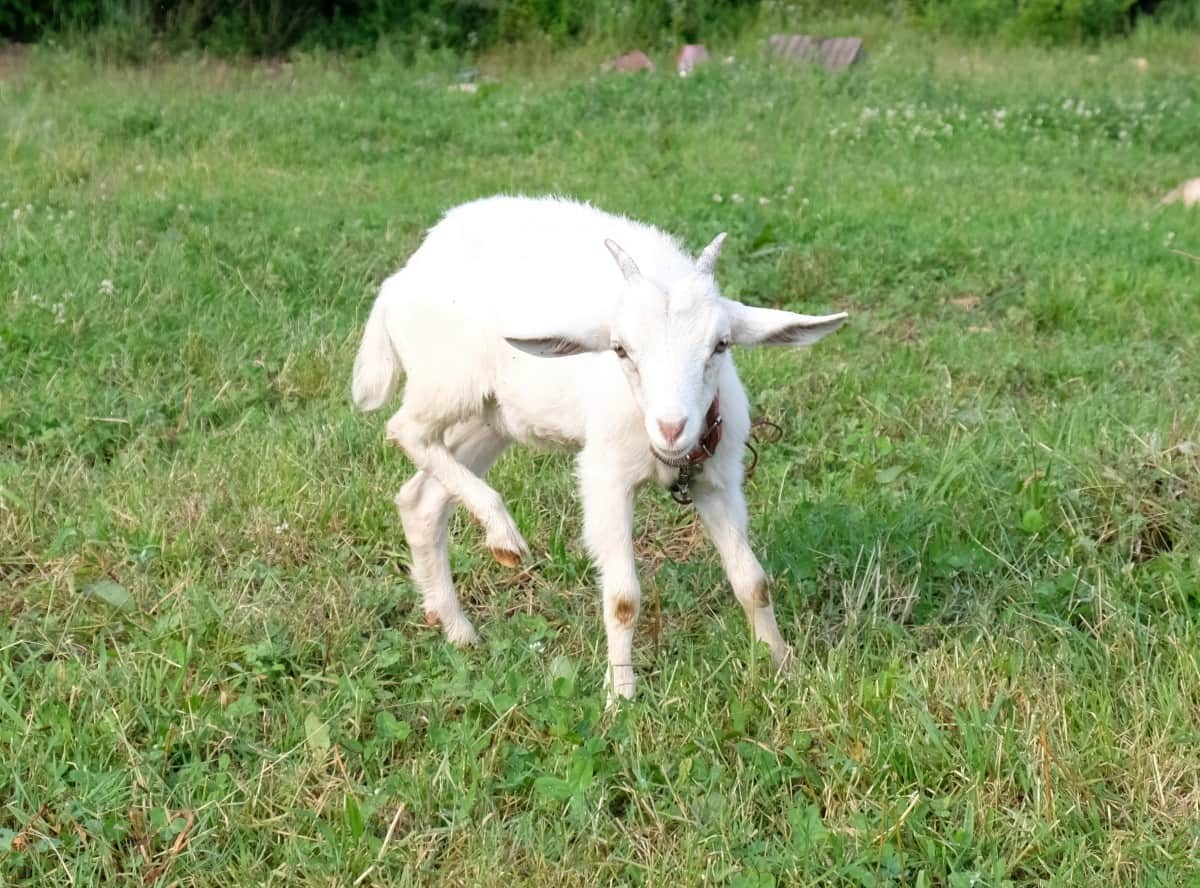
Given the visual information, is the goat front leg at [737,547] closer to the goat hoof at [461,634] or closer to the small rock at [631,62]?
the goat hoof at [461,634]

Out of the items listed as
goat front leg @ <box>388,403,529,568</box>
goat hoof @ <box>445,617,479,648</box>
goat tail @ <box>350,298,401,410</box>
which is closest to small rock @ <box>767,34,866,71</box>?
goat tail @ <box>350,298,401,410</box>

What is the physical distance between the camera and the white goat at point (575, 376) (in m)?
3.35

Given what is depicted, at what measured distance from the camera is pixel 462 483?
407cm

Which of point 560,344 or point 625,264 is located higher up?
point 625,264

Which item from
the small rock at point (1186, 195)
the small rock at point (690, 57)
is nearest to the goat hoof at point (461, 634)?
the small rock at point (1186, 195)

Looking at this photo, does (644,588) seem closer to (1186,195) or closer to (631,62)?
(1186,195)

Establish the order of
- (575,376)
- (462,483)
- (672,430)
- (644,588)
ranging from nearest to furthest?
1. (672,430)
2. (575,376)
3. (462,483)
4. (644,588)

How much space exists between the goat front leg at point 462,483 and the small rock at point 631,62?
34.4ft

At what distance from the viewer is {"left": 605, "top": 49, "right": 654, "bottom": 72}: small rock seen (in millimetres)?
14308

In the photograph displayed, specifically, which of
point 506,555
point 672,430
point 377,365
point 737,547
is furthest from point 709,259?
point 377,365

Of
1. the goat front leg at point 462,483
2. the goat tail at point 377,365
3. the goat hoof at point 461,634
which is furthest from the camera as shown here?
the goat tail at point 377,365

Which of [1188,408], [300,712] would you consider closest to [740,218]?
[1188,408]

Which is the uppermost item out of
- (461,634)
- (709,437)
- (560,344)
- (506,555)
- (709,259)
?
(709,259)

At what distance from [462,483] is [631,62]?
11.3 metres
